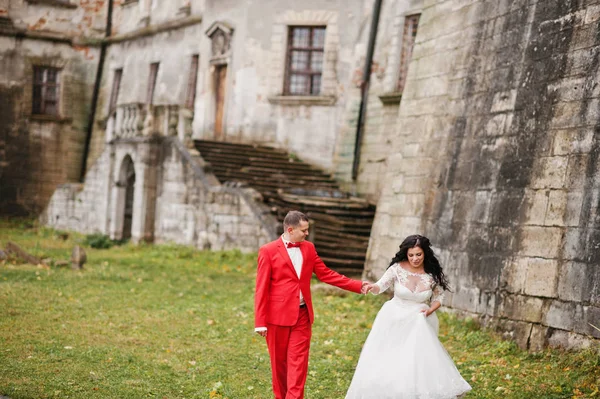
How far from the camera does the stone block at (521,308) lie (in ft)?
28.6

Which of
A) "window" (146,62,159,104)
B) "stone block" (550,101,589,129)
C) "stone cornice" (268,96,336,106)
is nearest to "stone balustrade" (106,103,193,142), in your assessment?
"stone cornice" (268,96,336,106)

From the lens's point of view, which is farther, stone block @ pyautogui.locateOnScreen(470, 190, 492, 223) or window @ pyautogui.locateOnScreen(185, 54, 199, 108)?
window @ pyautogui.locateOnScreen(185, 54, 199, 108)

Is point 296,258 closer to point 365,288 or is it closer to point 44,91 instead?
point 365,288

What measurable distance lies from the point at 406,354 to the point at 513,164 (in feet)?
14.1

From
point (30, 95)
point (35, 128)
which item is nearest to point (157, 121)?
point (35, 128)

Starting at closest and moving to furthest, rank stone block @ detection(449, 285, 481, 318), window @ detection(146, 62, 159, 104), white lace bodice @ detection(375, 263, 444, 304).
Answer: white lace bodice @ detection(375, 263, 444, 304) → stone block @ detection(449, 285, 481, 318) → window @ detection(146, 62, 159, 104)

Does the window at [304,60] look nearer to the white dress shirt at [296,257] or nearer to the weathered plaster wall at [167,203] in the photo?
the weathered plaster wall at [167,203]

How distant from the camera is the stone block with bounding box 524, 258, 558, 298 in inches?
338

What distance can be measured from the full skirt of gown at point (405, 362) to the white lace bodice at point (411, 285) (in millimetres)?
76

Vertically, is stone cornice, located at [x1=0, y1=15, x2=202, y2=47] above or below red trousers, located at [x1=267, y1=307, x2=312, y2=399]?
above

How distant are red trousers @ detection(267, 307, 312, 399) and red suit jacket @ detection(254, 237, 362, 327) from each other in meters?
0.08

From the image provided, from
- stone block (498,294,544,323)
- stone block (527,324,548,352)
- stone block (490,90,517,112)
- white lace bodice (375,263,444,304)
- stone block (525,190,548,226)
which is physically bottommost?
stone block (527,324,548,352)

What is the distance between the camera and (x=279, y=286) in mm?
6344

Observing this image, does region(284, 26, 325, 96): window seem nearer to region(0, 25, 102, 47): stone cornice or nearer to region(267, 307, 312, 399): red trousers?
region(0, 25, 102, 47): stone cornice
